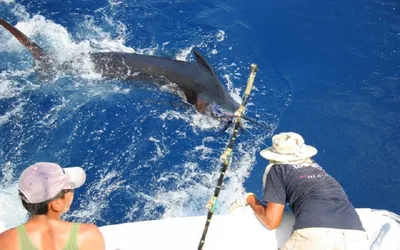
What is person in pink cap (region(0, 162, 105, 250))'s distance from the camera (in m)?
2.11

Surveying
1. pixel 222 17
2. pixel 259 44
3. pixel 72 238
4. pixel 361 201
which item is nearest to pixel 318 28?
pixel 259 44

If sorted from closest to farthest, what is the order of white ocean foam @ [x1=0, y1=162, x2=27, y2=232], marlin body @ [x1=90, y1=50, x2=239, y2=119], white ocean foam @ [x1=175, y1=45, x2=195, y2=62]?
1. white ocean foam @ [x1=0, y1=162, x2=27, y2=232]
2. marlin body @ [x1=90, y1=50, x2=239, y2=119]
3. white ocean foam @ [x1=175, y1=45, x2=195, y2=62]

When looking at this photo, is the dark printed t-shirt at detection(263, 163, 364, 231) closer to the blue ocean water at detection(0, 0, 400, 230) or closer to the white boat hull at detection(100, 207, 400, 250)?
the white boat hull at detection(100, 207, 400, 250)

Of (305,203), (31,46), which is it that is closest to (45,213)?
(305,203)

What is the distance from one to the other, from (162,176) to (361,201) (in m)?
2.26

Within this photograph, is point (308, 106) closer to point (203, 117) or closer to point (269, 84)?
point (269, 84)

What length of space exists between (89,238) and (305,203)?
1515mm

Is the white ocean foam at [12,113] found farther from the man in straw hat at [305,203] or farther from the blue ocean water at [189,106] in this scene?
the man in straw hat at [305,203]

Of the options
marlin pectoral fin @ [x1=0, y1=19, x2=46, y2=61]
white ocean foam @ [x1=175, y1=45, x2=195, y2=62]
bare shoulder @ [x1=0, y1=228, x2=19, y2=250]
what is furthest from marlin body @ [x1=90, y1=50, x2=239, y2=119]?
bare shoulder @ [x1=0, y1=228, x2=19, y2=250]

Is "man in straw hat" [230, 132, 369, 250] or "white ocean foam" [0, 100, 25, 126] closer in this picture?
"man in straw hat" [230, 132, 369, 250]

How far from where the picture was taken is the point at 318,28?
300 inches

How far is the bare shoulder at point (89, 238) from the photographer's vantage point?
2238 mm

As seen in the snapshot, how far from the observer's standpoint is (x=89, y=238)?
226 centimetres

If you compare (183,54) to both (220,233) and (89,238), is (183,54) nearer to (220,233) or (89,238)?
(220,233)
